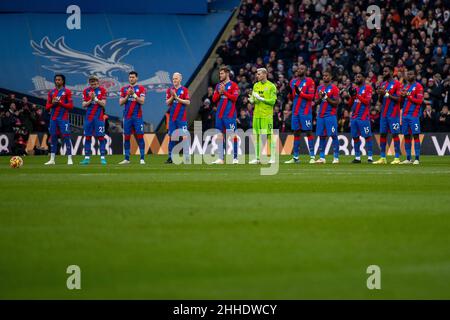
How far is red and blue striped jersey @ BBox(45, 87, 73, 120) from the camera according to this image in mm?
24500

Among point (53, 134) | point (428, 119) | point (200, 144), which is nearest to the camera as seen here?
point (53, 134)

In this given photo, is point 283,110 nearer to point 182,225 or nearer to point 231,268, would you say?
point 182,225

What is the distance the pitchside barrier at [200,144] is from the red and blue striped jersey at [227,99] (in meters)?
7.90

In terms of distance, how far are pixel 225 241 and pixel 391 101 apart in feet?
56.8

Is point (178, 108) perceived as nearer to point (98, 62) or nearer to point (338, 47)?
point (338, 47)

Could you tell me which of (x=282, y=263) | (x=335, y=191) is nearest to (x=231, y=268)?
(x=282, y=263)

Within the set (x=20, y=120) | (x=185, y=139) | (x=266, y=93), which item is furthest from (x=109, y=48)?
(x=266, y=93)

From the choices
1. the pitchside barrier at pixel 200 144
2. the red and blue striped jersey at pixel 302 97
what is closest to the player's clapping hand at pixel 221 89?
the red and blue striped jersey at pixel 302 97

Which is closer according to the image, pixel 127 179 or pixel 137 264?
pixel 137 264

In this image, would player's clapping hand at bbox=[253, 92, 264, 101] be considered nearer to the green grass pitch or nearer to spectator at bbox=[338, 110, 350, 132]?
the green grass pitch

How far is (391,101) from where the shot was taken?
25000 mm

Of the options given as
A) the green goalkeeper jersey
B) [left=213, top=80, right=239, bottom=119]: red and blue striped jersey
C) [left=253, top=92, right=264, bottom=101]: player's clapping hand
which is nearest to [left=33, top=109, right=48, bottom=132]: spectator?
[left=213, top=80, right=239, bottom=119]: red and blue striped jersey

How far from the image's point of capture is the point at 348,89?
33.8 meters

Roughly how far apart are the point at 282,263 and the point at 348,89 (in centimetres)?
2694
